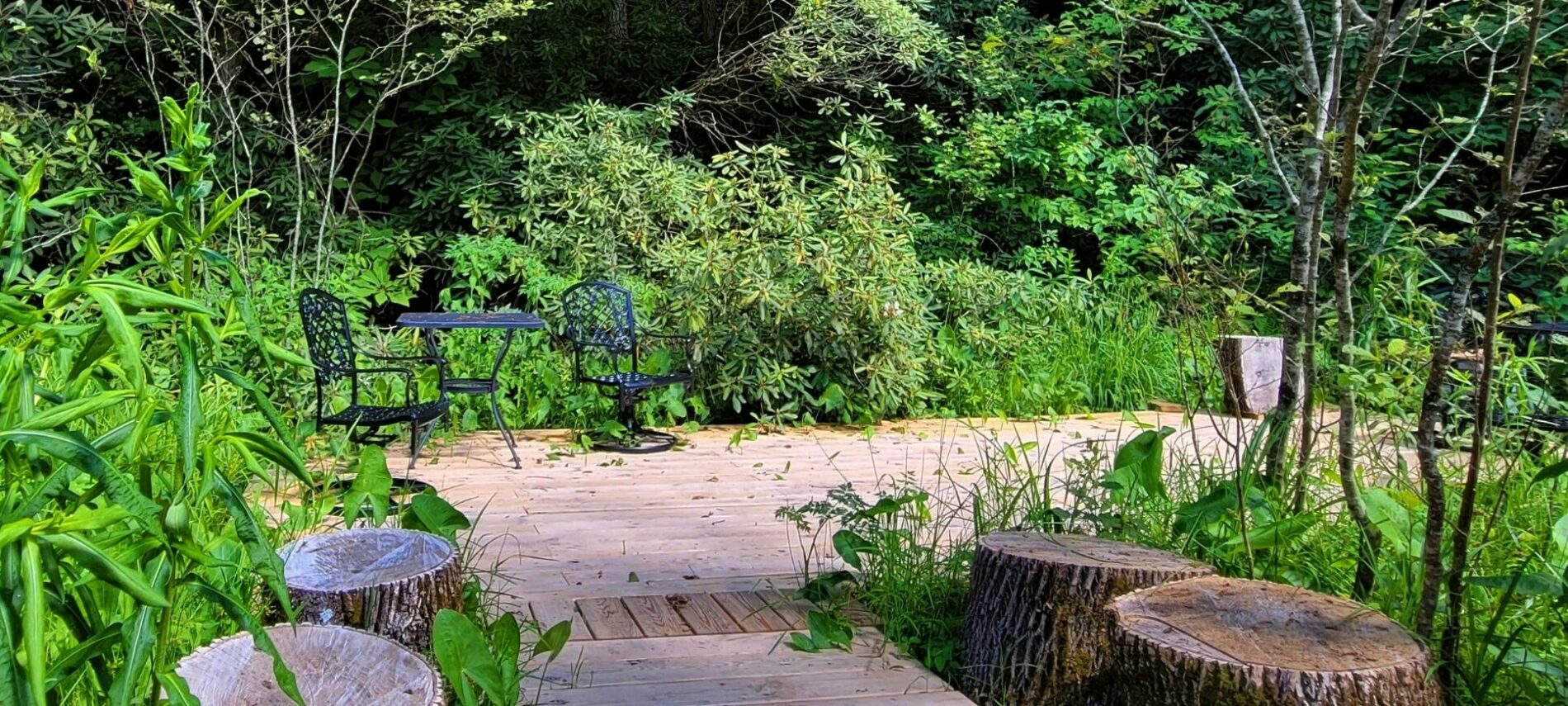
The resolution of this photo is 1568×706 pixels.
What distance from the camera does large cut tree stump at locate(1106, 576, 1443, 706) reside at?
185cm

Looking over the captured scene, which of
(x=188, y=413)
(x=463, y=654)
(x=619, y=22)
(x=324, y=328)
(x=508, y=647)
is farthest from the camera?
(x=619, y=22)

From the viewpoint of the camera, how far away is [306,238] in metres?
8.18

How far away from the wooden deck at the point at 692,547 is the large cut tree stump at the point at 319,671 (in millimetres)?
593

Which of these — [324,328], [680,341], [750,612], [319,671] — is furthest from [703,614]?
[680,341]

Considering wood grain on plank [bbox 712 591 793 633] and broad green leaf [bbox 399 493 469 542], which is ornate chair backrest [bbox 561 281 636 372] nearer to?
wood grain on plank [bbox 712 591 793 633]

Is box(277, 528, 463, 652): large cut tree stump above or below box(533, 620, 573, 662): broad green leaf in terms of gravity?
above

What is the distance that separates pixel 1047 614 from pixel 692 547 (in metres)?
1.60

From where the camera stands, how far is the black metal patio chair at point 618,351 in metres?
5.95

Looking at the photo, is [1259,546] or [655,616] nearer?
[1259,546]

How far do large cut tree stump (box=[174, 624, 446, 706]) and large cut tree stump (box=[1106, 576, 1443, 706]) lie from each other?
3.71 ft

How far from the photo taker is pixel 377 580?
2.38m

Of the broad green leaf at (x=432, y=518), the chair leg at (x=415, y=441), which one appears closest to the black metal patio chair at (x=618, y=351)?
the chair leg at (x=415, y=441)

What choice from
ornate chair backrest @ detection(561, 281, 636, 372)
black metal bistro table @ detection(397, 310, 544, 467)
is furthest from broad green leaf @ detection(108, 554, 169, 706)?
ornate chair backrest @ detection(561, 281, 636, 372)

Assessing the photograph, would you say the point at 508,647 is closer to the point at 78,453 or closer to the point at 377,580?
the point at 377,580
